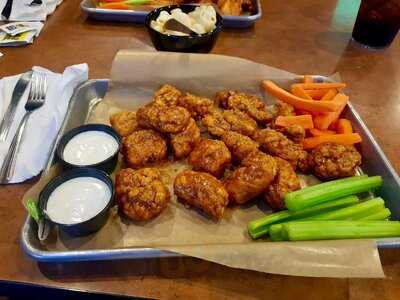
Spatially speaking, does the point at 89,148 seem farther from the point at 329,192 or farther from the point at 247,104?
the point at 329,192

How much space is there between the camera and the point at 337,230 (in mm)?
1293

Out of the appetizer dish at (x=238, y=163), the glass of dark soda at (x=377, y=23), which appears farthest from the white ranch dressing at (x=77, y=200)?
the glass of dark soda at (x=377, y=23)

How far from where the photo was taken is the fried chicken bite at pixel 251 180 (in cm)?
149

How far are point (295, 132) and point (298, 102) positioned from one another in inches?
8.4

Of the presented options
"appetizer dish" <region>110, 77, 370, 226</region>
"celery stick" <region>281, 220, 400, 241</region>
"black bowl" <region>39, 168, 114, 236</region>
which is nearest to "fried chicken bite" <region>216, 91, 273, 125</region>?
"appetizer dish" <region>110, 77, 370, 226</region>

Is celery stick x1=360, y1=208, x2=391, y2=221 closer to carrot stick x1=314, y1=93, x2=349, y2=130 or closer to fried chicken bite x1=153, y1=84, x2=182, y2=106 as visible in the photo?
carrot stick x1=314, y1=93, x2=349, y2=130

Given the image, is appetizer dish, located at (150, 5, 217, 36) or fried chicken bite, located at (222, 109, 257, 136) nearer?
fried chicken bite, located at (222, 109, 257, 136)

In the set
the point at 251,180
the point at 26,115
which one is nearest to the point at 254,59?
the point at 251,180

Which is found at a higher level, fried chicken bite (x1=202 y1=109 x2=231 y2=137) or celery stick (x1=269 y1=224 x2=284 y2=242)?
fried chicken bite (x1=202 y1=109 x2=231 y2=137)

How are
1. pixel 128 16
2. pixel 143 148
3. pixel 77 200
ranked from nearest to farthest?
pixel 77 200, pixel 143 148, pixel 128 16

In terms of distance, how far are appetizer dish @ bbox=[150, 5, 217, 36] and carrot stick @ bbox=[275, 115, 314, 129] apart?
77 cm

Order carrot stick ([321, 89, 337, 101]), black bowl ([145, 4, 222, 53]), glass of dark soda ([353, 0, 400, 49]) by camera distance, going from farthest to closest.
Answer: glass of dark soda ([353, 0, 400, 49]) < black bowl ([145, 4, 222, 53]) < carrot stick ([321, 89, 337, 101])

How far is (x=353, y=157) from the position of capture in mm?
1622

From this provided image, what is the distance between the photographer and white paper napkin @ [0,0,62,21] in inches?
106
